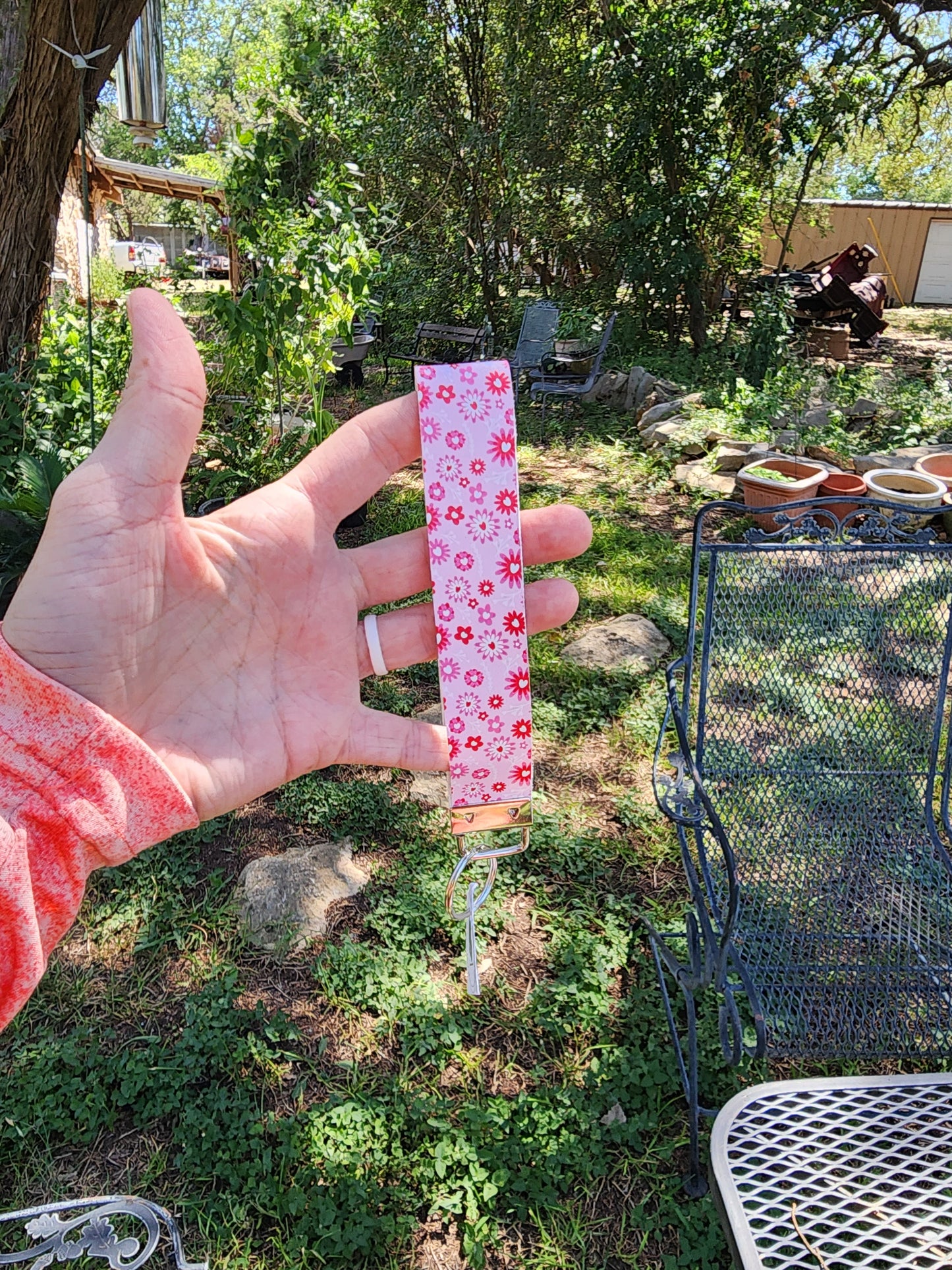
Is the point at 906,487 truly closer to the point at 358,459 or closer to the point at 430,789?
the point at 430,789

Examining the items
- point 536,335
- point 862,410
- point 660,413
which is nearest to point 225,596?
point 660,413

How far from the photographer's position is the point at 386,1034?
2.20 m

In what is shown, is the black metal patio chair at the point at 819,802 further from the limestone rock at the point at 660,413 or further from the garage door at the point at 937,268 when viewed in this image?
the garage door at the point at 937,268

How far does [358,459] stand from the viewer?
1.13 m

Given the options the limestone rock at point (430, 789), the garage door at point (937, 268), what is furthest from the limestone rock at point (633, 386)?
the garage door at point (937, 268)

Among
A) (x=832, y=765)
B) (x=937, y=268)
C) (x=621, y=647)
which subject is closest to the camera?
(x=832, y=765)

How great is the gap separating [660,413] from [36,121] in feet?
16.2

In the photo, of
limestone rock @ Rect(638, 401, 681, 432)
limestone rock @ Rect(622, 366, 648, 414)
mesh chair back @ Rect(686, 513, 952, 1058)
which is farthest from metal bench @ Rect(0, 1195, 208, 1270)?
limestone rock @ Rect(622, 366, 648, 414)

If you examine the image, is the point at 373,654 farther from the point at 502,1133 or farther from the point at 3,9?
the point at 3,9

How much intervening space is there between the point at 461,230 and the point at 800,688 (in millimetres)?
8323

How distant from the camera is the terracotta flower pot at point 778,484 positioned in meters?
4.88

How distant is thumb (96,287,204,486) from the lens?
3.26ft

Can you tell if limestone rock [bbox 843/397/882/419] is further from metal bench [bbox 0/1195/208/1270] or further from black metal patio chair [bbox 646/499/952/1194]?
metal bench [bbox 0/1195/208/1270]

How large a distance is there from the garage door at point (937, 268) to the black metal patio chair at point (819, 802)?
70.5ft
